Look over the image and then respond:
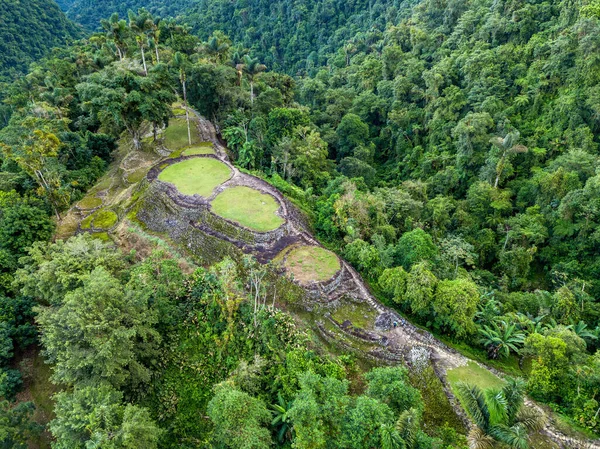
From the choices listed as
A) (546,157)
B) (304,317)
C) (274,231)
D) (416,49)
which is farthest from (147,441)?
(416,49)

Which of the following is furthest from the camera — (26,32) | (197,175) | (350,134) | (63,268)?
(26,32)

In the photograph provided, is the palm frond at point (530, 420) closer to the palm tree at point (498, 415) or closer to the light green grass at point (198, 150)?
the palm tree at point (498, 415)

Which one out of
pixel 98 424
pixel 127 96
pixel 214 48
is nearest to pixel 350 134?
pixel 214 48

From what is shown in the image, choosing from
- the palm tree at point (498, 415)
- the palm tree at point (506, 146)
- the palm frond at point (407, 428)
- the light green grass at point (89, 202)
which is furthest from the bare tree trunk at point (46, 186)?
the palm tree at point (506, 146)

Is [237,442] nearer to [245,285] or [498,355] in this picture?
[245,285]

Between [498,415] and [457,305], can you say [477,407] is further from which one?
[457,305]
